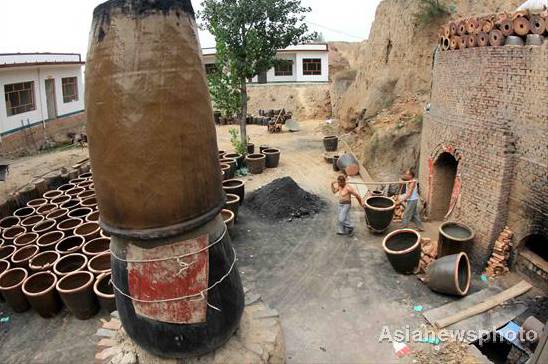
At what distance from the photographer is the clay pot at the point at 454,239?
8.10 meters

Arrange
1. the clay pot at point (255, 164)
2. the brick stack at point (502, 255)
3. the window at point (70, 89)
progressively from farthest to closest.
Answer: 1. the window at point (70, 89)
2. the clay pot at point (255, 164)
3. the brick stack at point (502, 255)

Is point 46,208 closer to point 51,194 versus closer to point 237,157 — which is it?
point 51,194

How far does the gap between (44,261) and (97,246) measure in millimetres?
1033

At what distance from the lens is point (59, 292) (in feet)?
23.9

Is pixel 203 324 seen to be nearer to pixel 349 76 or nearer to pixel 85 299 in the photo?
pixel 85 299

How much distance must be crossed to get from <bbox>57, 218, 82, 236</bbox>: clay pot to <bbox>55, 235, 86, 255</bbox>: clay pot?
19.1 inches

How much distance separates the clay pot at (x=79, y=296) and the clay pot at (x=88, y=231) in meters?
1.72

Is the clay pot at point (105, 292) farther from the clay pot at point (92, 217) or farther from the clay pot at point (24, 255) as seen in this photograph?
the clay pot at point (92, 217)

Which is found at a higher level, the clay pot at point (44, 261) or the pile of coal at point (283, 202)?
the pile of coal at point (283, 202)

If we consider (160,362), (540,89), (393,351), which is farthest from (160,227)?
(540,89)

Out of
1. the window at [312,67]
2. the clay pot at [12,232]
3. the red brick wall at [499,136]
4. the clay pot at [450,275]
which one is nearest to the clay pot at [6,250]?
the clay pot at [12,232]

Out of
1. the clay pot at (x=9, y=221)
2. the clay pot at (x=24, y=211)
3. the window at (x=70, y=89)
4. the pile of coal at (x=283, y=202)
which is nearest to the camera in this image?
the clay pot at (x=9, y=221)

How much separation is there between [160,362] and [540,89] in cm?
710

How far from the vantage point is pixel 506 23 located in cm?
771
